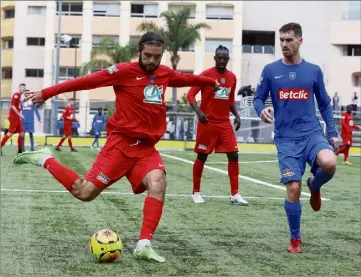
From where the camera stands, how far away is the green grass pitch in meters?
5.96

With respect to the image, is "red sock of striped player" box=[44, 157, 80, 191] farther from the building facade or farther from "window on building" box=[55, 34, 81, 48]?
"window on building" box=[55, 34, 81, 48]

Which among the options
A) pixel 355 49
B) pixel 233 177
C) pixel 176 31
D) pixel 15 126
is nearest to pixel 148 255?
pixel 233 177

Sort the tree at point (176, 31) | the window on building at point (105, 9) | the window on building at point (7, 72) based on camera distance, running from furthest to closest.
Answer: the window on building at point (7, 72)
the window on building at point (105, 9)
the tree at point (176, 31)

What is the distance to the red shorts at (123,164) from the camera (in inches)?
265

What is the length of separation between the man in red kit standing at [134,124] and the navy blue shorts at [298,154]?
122 centimetres

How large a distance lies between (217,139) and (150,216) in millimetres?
4923

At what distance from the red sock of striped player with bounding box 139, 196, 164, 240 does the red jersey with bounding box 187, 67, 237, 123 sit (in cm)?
477

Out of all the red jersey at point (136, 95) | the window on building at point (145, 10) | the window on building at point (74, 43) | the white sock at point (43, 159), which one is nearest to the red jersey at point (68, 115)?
the white sock at point (43, 159)

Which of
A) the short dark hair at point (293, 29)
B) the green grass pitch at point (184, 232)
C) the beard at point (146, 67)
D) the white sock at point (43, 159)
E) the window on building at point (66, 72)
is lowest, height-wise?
the green grass pitch at point (184, 232)

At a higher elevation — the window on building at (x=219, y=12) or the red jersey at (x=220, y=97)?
the window on building at (x=219, y=12)

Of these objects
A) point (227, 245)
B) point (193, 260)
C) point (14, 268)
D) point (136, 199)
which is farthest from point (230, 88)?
point (14, 268)

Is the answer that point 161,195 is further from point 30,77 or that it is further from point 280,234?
point 30,77

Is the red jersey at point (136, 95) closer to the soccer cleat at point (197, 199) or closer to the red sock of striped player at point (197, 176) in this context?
the soccer cleat at point (197, 199)

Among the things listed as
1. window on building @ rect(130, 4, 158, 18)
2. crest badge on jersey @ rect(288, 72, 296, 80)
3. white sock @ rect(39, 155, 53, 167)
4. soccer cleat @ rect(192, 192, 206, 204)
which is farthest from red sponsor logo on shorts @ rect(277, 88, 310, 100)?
window on building @ rect(130, 4, 158, 18)
